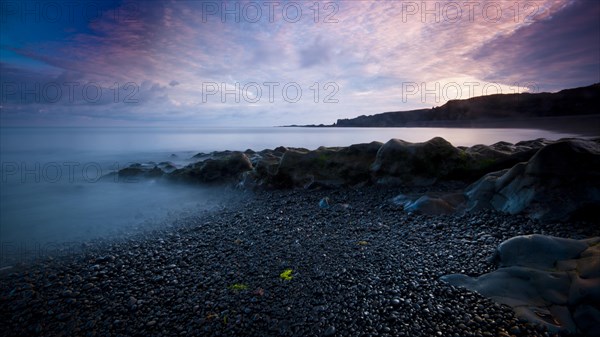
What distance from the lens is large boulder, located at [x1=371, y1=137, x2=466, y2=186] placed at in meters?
10.8

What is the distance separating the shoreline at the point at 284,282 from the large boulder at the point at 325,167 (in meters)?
3.88

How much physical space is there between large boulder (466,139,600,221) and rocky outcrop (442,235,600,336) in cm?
239

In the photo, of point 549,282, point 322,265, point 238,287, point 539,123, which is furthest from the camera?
point 539,123

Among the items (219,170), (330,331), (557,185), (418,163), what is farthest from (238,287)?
(219,170)

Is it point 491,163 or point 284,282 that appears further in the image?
point 491,163

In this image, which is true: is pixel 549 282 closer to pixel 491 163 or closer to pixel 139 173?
pixel 491 163

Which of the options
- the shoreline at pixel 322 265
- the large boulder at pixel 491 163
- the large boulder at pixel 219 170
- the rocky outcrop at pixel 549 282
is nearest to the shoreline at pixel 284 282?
the shoreline at pixel 322 265

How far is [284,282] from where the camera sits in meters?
4.90

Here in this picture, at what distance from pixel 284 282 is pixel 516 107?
103378 millimetres

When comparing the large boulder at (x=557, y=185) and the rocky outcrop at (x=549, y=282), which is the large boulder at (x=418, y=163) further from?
the rocky outcrop at (x=549, y=282)

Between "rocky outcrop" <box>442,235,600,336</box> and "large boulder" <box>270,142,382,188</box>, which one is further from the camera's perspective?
"large boulder" <box>270,142,382,188</box>

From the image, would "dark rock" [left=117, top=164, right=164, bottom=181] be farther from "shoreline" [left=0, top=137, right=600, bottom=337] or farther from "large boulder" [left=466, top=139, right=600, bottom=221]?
"large boulder" [left=466, top=139, right=600, bottom=221]

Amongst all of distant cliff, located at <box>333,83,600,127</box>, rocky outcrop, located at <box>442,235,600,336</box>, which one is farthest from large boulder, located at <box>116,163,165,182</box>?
distant cliff, located at <box>333,83,600,127</box>

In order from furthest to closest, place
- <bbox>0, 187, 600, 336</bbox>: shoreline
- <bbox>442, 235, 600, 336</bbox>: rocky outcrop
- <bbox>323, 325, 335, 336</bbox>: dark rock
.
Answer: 1. <bbox>0, 187, 600, 336</bbox>: shoreline
2. <bbox>323, 325, 335, 336</bbox>: dark rock
3. <bbox>442, 235, 600, 336</bbox>: rocky outcrop
